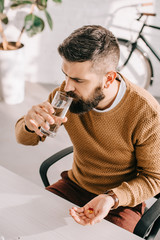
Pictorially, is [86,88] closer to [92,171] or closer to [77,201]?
[92,171]

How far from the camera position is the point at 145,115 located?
1.14m

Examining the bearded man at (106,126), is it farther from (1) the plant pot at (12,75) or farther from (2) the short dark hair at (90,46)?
(1) the plant pot at (12,75)

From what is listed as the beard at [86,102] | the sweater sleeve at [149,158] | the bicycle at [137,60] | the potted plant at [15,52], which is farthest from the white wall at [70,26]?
the sweater sleeve at [149,158]

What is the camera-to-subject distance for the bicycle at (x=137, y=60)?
302 cm

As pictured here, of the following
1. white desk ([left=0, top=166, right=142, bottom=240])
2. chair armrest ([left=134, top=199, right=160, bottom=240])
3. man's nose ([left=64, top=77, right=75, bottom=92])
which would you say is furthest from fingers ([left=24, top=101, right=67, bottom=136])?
chair armrest ([left=134, top=199, right=160, bottom=240])

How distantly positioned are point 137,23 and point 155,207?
7.73 ft

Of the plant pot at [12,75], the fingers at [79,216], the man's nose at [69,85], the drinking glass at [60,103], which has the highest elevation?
the man's nose at [69,85]

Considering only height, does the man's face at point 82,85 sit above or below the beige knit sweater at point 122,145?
above

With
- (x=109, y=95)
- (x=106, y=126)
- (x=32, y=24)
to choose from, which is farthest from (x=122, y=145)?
(x=32, y=24)

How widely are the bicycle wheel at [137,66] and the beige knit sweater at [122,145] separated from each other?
1.98 m

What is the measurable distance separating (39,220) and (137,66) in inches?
102

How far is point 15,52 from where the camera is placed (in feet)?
8.86

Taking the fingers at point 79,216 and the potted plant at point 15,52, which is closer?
the fingers at point 79,216

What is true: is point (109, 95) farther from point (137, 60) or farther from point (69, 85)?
point (137, 60)
